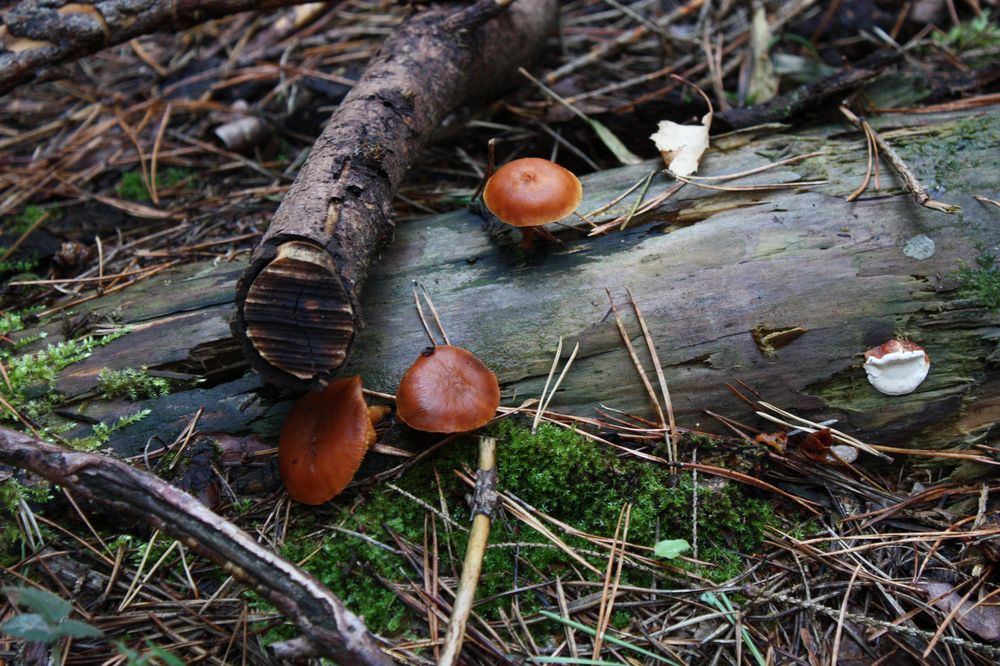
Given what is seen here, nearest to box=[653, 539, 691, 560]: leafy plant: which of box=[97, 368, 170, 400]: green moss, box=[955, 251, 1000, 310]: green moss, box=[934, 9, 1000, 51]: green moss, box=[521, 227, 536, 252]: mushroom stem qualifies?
box=[521, 227, 536, 252]: mushroom stem

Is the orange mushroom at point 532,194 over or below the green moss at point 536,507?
over

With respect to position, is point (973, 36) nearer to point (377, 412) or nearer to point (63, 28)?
point (377, 412)

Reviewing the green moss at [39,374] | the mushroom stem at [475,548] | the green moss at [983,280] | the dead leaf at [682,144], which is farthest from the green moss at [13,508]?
the green moss at [983,280]

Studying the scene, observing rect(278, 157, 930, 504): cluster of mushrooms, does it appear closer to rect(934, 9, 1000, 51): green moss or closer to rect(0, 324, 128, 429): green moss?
rect(0, 324, 128, 429): green moss

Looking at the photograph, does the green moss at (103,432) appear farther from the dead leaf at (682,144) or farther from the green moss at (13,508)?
the dead leaf at (682,144)

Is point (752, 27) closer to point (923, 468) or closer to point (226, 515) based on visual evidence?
point (923, 468)

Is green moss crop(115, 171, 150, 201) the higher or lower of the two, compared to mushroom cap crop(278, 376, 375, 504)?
higher

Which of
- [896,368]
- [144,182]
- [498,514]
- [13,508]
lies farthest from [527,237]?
[144,182]
